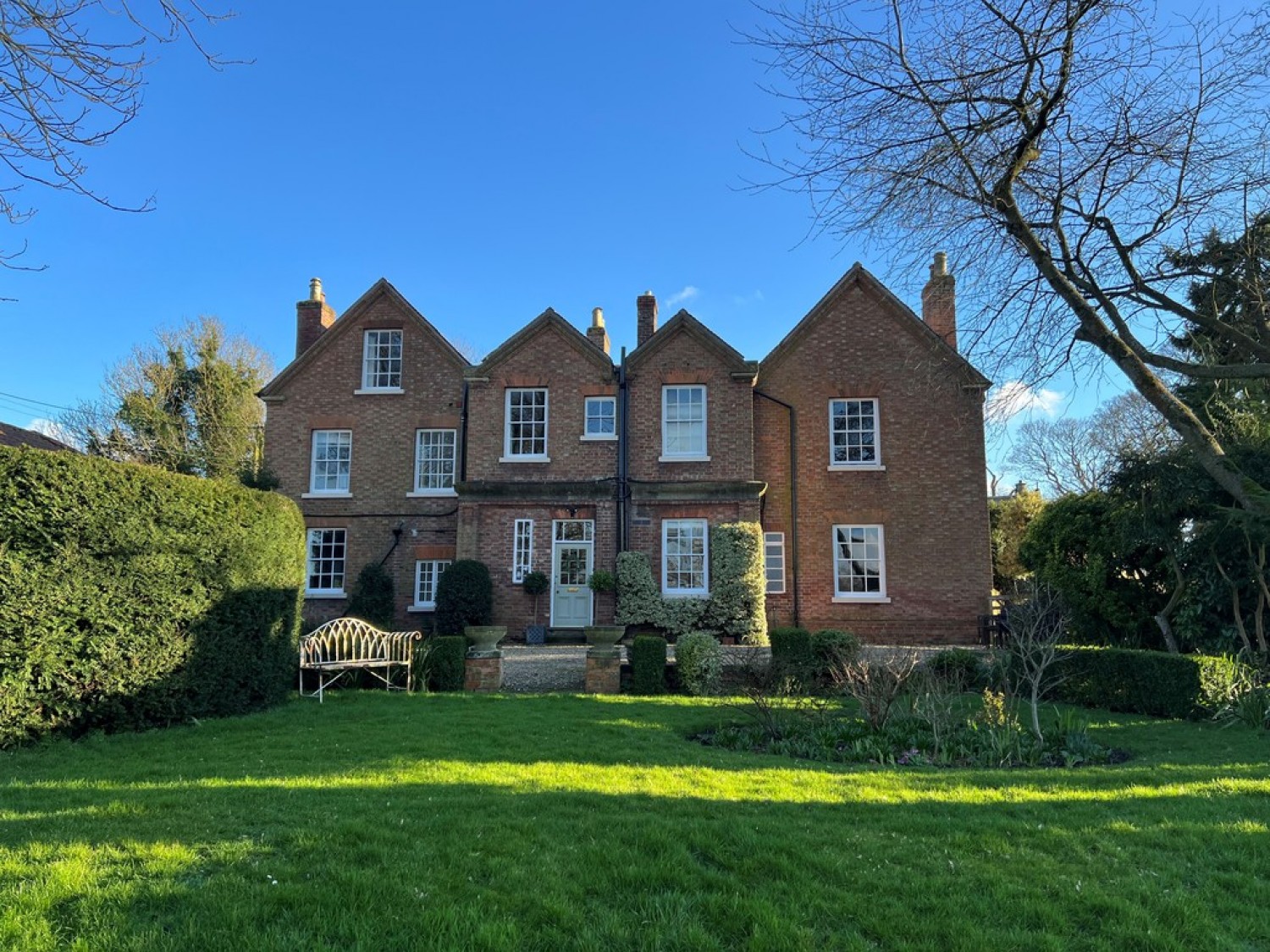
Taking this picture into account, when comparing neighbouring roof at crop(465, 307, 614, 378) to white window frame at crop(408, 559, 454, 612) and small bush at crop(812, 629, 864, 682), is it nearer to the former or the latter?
white window frame at crop(408, 559, 454, 612)

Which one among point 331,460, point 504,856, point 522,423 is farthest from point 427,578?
point 504,856

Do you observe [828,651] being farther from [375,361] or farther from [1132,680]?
[375,361]

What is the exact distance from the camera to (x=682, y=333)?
1983 centimetres

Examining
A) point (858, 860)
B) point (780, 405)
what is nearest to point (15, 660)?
point (858, 860)

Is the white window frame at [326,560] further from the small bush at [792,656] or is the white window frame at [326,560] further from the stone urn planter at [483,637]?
the small bush at [792,656]

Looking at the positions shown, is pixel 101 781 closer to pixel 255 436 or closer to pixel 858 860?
pixel 858 860

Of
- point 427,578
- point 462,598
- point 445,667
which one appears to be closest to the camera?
point 445,667

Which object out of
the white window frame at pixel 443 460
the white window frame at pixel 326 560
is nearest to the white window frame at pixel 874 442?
the white window frame at pixel 443 460

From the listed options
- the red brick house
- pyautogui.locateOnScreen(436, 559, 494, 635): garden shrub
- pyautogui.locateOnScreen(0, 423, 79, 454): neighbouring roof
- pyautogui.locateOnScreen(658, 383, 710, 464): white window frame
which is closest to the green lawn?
pyautogui.locateOnScreen(436, 559, 494, 635): garden shrub

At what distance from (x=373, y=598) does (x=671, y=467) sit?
8.36 m

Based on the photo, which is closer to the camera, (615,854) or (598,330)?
(615,854)

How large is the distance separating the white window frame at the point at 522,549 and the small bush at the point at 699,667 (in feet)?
Result: 22.1

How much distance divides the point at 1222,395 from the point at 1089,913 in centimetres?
1392

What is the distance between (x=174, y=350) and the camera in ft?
104
